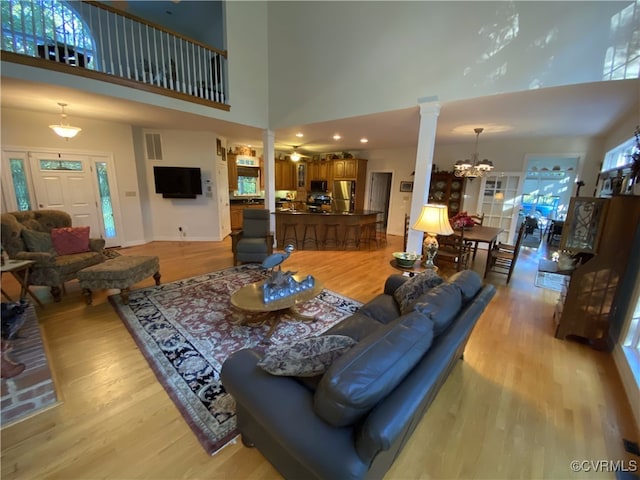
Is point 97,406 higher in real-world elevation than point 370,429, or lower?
lower

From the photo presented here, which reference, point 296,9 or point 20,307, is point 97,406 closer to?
point 20,307

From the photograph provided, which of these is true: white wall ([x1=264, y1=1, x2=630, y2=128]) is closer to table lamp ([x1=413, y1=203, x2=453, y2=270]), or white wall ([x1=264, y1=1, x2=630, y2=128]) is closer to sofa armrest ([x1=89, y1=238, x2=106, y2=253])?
table lamp ([x1=413, y1=203, x2=453, y2=270])

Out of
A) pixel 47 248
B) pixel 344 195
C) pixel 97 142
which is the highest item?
pixel 97 142

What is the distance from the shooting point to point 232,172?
7.56m

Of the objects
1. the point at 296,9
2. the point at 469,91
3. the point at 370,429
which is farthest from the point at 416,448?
the point at 296,9

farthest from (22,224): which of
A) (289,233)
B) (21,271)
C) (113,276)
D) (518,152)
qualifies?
(518,152)

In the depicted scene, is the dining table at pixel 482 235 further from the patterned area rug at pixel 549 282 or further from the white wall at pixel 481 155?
the white wall at pixel 481 155

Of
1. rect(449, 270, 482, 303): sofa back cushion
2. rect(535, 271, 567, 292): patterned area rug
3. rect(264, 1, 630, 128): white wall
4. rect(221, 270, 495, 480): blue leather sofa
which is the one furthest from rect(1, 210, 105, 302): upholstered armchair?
rect(535, 271, 567, 292): patterned area rug

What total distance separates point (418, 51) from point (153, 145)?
5.68 m

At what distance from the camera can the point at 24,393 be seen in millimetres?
1696

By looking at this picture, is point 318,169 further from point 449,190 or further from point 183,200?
point 183,200

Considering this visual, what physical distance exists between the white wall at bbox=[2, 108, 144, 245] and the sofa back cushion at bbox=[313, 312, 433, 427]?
21.4 ft

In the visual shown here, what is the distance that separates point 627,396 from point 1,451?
421 centimetres

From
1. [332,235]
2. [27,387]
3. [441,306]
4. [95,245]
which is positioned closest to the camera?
[441,306]
